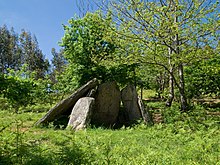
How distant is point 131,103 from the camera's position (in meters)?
10.8

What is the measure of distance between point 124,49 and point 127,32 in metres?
0.71

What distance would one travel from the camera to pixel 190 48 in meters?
10.8

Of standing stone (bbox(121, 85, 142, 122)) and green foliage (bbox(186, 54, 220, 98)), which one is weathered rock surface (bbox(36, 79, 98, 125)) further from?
green foliage (bbox(186, 54, 220, 98))

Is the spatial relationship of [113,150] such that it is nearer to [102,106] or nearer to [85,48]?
[102,106]

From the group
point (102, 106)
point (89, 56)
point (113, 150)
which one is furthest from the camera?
point (89, 56)

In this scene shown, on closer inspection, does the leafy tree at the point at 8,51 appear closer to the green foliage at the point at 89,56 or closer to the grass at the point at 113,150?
the green foliage at the point at 89,56

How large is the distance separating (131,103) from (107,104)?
99 centimetres

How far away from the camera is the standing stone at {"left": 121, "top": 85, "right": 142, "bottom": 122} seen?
10.4 metres

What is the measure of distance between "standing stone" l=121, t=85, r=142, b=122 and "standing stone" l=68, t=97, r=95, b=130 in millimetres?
1926

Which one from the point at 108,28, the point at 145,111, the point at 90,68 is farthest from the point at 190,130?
the point at 90,68

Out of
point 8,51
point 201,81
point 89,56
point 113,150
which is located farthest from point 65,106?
point 8,51

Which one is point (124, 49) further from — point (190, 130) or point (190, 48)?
point (190, 130)

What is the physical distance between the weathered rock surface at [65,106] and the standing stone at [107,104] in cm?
48

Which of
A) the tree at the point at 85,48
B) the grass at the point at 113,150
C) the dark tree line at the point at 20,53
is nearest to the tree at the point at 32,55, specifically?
the dark tree line at the point at 20,53
